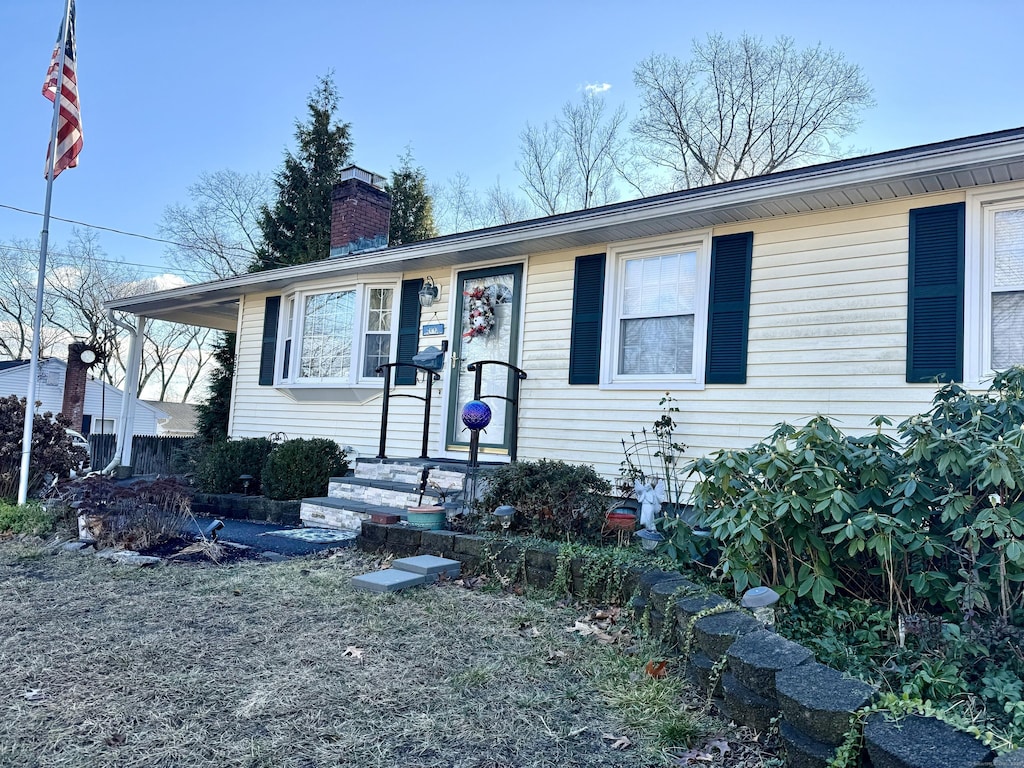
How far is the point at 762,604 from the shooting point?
278cm

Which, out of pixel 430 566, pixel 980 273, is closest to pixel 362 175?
pixel 430 566

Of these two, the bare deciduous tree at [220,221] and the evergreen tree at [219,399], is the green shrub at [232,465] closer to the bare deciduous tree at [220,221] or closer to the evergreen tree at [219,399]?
the evergreen tree at [219,399]

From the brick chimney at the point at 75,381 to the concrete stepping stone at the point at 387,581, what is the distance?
1005 centimetres

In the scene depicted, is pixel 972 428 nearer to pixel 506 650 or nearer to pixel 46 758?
pixel 506 650

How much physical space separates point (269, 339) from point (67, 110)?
3525 millimetres

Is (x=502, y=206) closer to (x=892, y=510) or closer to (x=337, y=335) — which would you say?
(x=337, y=335)

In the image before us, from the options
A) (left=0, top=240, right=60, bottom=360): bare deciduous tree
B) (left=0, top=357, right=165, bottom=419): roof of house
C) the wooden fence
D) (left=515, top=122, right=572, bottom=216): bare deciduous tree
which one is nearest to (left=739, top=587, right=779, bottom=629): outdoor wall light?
the wooden fence

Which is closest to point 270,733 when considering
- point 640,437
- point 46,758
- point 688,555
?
point 46,758

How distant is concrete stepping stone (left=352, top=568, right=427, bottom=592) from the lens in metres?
4.03

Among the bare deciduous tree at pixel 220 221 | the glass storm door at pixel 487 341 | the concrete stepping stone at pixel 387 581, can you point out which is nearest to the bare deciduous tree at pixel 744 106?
the bare deciduous tree at pixel 220 221

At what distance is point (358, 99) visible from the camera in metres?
20.2

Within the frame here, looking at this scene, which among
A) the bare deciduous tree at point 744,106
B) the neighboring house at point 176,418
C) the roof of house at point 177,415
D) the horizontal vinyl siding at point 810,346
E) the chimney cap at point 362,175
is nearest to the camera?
the horizontal vinyl siding at point 810,346

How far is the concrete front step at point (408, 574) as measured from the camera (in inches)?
160

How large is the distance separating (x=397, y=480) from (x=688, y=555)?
12.7 ft
